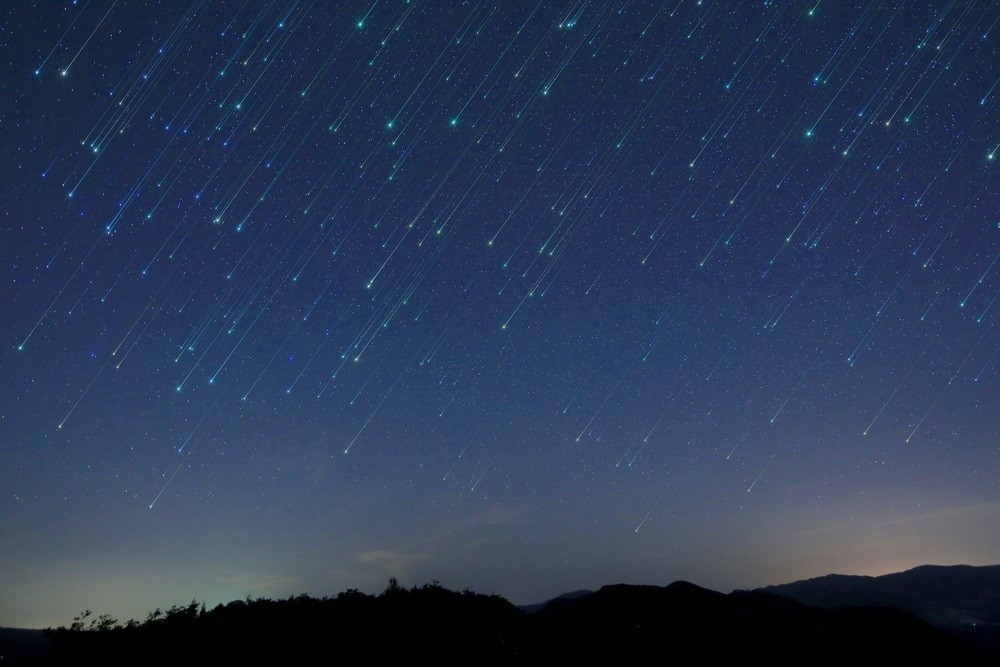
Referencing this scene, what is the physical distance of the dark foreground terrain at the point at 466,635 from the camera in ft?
60.6

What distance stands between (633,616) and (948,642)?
18.7m

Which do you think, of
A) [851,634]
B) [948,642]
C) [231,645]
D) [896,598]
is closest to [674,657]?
[851,634]

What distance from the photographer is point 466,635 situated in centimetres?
2020

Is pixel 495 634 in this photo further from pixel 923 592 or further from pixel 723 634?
pixel 923 592

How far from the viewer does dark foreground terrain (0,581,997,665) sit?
1848 centimetres

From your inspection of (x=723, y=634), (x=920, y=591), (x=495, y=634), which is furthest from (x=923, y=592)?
(x=495, y=634)

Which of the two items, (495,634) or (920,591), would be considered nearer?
(495,634)

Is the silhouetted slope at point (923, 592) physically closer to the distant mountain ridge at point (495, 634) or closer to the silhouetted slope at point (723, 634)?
the silhouetted slope at point (723, 634)

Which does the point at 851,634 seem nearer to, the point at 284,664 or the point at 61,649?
the point at 284,664

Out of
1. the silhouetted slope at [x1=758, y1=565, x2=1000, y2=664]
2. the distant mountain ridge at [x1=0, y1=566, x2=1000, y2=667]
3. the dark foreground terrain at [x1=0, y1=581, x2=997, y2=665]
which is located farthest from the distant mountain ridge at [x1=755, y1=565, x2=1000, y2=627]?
the dark foreground terrain at [x1=0, y1=581, x2=997, y2=665]

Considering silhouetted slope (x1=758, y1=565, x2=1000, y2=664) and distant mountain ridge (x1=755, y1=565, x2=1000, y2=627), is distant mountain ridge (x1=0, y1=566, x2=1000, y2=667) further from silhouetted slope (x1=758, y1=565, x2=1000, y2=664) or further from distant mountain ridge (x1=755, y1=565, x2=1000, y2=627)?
distant mountain ridge (x1=755, y1=565, x2=1000, y2=627)

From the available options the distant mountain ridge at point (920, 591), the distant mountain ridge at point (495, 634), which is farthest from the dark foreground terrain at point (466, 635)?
the distant mountain ridge at point (920, 591)

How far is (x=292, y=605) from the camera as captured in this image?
23109 millimetres

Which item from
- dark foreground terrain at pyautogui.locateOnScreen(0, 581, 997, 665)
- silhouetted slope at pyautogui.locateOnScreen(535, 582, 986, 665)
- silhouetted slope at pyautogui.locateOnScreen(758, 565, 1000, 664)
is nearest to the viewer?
dark foreground terrain at pyautogui.locateOnScreen(0, 581, 997, 665)
